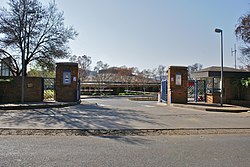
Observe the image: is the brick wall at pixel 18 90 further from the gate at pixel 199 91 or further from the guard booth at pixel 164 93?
the gate at pixel 199 91

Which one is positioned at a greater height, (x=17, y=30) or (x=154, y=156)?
(x=17, y=30)

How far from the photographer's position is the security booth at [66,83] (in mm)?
18203

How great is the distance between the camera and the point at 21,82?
17.8 meters

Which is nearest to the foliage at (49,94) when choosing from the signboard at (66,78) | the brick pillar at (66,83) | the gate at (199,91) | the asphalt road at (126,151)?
the brick pillar at (66,83)

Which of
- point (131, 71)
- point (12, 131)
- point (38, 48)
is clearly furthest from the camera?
point (131, 71)

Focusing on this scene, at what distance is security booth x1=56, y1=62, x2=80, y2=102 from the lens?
18.2 metres

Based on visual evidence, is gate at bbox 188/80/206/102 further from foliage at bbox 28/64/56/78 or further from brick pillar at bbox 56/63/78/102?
foliage at bbox 28/64/56/78

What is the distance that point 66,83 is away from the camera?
18297 millimetres

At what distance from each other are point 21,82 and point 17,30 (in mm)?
5927

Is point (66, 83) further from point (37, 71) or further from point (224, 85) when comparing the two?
point (37, 71)

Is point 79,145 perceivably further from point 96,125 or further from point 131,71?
point 131,71

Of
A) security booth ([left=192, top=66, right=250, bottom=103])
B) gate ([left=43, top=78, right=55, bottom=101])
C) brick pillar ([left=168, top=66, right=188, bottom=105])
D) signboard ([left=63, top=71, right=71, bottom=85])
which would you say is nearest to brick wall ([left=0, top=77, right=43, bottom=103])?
gate ([left=43, top=78, right=55, bottom=101])

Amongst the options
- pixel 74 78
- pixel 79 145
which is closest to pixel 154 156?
pixel 79 145

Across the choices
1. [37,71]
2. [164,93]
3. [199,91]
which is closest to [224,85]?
Answer: [199,91]
